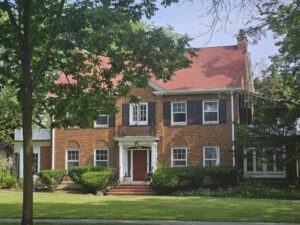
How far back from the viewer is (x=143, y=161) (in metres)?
37.8

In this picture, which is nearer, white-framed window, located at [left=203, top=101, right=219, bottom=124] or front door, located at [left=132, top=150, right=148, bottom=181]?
white-framed window, located at [left=203, top=101, right=219, bottom=124]

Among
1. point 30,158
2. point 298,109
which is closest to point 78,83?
point 30,158

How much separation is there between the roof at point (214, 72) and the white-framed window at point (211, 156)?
4.03 m

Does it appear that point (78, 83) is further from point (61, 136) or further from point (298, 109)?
point (61, 136)

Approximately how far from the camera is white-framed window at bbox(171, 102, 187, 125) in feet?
121

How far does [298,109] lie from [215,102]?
680 centimetres

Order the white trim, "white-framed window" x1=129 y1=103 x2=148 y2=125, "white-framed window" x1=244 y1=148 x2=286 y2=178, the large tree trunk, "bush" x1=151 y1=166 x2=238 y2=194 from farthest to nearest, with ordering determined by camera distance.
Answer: "white-framed window" x1=129 y1=103 x2=148 y2=125 → the white trim → "white-framed window" x1=244 y1=148 x2=286 y2=178 → "bush" x1=151 y1=166 x2=238 y2=194 → the large tree trunk

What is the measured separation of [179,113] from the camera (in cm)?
3697

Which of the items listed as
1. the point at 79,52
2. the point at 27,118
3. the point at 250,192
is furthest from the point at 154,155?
the point at 27,118

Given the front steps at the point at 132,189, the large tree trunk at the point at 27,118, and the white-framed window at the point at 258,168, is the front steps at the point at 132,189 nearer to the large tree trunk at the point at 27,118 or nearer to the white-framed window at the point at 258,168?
the white-framed window at the point at 258,168

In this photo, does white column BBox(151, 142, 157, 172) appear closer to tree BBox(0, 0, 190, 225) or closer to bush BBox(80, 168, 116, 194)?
bush BBox(80, 168, 116, 194)

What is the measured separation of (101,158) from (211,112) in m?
8.25

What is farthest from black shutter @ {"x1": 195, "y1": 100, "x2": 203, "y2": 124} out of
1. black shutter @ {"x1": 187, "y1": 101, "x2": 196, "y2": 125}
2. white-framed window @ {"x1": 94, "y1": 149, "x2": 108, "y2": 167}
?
white-framed window @ {"x1": 94, "y1": 149, "x2": 108, "y2": 167}

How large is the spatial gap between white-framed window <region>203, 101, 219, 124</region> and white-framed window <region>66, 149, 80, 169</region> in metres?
9.37
